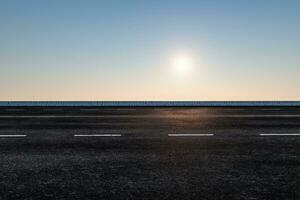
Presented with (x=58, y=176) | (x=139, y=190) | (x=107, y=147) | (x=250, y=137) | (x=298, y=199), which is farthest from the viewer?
(x=250, y=137)

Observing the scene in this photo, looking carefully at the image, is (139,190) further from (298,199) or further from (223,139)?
(223,139)

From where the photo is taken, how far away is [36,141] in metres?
9.44

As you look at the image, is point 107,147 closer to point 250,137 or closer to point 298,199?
point 250,137

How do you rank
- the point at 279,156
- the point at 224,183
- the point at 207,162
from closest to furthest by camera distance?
the point at 224,183
the point at 207,162
the point at 279,156

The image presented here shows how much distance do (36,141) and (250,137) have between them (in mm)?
5844

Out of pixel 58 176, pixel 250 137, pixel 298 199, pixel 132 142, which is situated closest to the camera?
pixel 298 199

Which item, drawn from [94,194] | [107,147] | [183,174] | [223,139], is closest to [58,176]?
[94,194]

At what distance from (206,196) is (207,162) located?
2.15 meters

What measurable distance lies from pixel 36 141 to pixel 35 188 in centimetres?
493

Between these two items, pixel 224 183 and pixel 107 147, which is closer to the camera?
pixel 224 183

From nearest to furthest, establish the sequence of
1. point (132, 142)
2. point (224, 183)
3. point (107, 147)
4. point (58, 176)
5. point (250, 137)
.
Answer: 1. point (224, 183)
2. point (58, 176)
3. point (107, 147)
4. point (132, 142)
5. point (250, 137)

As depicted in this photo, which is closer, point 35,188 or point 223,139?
point 35,188

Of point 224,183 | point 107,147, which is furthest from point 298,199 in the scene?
point 107,147

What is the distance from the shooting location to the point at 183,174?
5.53 meters
